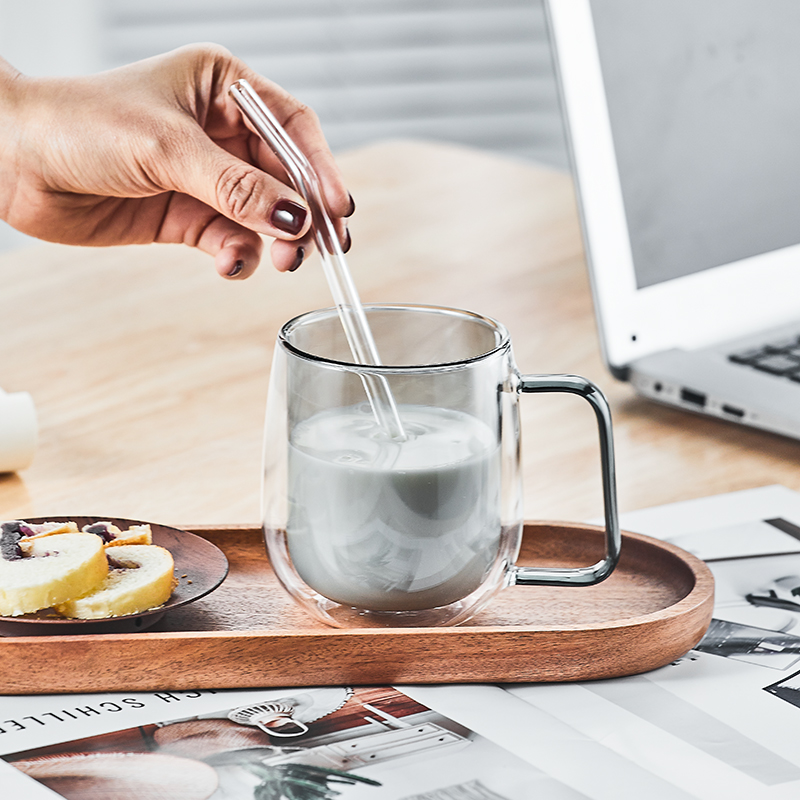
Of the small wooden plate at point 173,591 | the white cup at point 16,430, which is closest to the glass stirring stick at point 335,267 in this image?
the small wooden plate at point 173,591

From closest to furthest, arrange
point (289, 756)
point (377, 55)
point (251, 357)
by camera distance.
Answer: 1. point (289, 756)
2. point (251, 357)
3. point (377, 55)

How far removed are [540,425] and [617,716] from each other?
36 cm

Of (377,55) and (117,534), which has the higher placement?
(377,55)

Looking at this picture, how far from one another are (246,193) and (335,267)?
0.07 meters

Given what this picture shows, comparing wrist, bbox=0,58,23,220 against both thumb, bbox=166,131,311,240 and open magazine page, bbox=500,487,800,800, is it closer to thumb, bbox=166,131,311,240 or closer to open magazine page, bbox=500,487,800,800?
thumb, bbox=166,131,311,240

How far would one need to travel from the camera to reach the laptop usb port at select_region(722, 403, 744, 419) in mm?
770

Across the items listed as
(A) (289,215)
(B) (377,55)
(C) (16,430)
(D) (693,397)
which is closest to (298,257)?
(A) (289,215)

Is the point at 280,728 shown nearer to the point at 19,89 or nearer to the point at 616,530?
the point at 616,530

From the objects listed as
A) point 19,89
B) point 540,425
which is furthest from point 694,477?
point 19,89

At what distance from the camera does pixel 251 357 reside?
3.05 feet

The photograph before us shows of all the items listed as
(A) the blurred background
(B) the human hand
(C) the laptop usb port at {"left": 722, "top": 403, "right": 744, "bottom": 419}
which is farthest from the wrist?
(A) the blurred background

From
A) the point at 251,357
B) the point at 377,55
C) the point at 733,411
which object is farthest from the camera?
the point at 377,55

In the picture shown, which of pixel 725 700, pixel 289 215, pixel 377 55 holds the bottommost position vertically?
pixel 725 700

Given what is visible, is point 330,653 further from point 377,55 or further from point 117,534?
point 377,55
